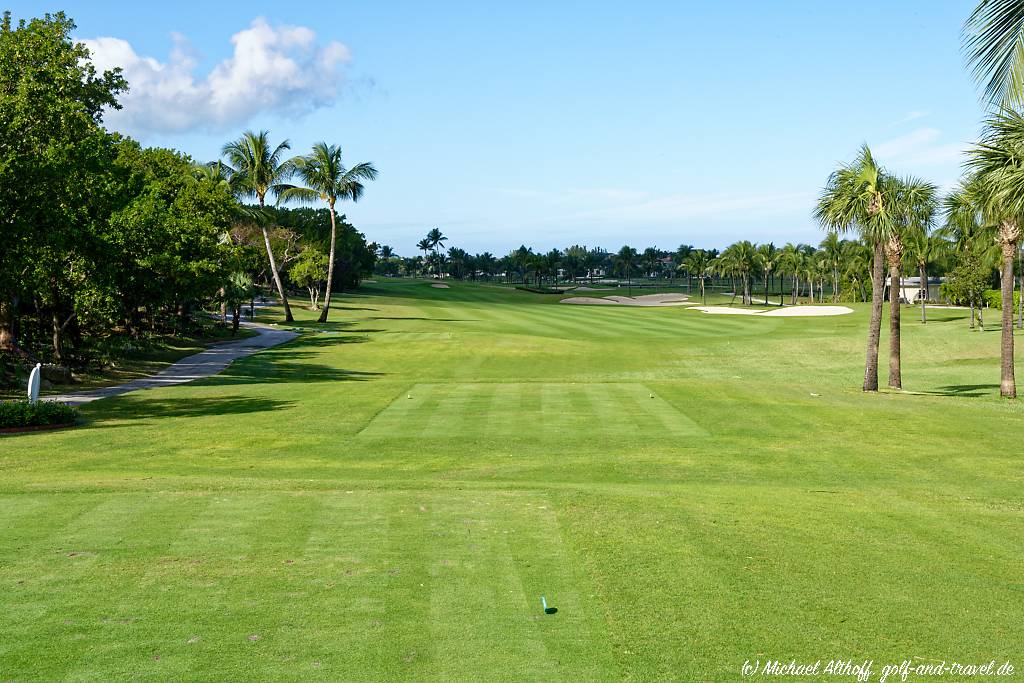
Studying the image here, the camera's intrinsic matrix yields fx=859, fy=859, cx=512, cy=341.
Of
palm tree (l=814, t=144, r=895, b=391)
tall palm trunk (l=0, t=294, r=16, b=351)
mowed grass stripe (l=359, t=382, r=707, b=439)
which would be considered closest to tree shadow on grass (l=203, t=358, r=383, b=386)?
tall palm trunk (l=0, t=294, r=16, b=351)

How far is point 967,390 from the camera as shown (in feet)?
125

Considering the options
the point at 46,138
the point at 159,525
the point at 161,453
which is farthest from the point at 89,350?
the point at 159,525

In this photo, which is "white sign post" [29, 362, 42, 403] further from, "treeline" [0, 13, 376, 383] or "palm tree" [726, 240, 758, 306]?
"palm tree" [726, 240, 758, 306]

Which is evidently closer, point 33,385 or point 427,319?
point 33,385

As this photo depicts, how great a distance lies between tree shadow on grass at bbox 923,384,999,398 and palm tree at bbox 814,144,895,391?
13.5 feet

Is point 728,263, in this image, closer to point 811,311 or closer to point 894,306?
point 811,311

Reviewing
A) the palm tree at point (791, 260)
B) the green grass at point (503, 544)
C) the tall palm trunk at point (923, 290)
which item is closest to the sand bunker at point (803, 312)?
the tall palm trunk at point (923, 290)

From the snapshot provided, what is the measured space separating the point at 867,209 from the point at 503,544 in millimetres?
28006

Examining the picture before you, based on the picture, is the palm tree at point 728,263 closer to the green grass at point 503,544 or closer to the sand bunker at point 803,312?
the sand bunker at point 803,312

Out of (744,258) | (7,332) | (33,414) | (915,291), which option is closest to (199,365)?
(7,332)

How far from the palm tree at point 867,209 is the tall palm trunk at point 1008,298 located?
446 cm

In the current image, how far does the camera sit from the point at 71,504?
12.3 meters

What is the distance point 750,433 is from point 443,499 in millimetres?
12010

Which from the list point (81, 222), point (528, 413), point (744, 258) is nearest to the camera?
point (528, 413)
